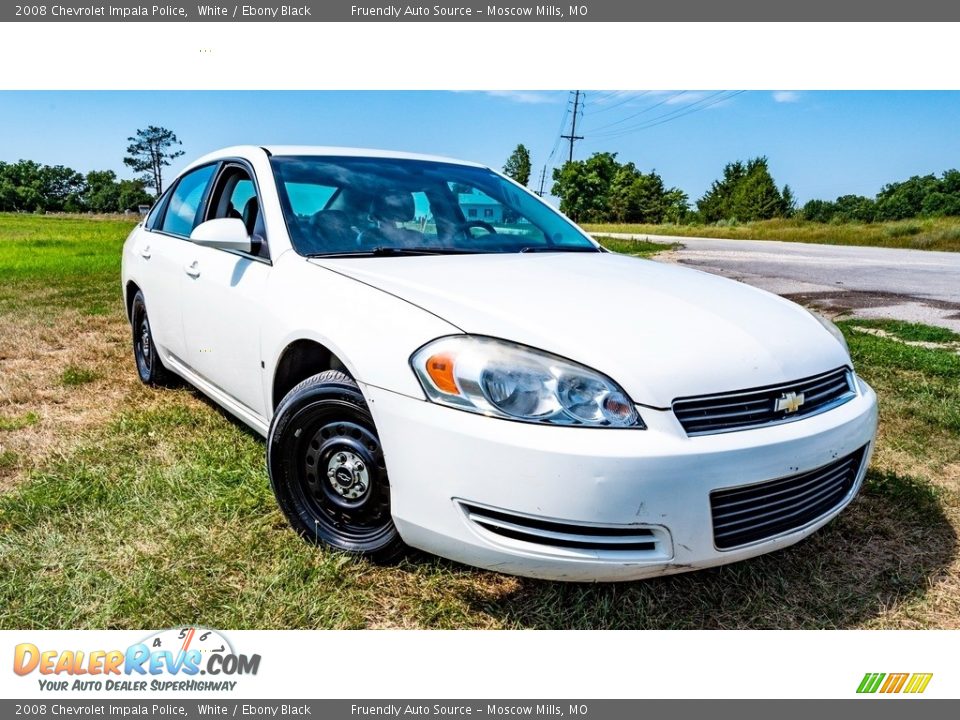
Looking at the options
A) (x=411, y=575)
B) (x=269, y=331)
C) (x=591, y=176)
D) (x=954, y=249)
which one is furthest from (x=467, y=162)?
(x=591, y=176)

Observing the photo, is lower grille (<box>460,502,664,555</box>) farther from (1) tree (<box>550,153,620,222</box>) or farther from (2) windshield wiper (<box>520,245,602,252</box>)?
(1) tree (<box>550,153,620,222</box>)

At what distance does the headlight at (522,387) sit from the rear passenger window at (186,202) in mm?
2334

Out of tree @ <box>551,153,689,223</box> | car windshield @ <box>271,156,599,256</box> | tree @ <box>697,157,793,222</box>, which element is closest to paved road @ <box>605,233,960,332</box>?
car windshield @ <box>271,156,599,256</box>

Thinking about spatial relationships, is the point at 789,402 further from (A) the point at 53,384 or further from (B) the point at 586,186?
(B) the point at 586,186

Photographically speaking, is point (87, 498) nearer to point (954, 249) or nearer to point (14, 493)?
point (14, 493)

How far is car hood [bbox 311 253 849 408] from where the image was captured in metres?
1.82

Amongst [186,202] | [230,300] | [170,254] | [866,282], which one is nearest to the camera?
[230,300]

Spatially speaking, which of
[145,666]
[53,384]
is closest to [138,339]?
[53,384]

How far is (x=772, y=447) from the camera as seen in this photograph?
1.81 metres

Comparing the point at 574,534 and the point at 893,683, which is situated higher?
the point at 574,534

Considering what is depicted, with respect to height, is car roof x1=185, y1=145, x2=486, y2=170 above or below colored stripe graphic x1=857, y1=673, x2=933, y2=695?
above

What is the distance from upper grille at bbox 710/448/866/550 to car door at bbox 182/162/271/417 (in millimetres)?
1702

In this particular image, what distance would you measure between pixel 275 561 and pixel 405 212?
148 cm

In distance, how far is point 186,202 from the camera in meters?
3.87
